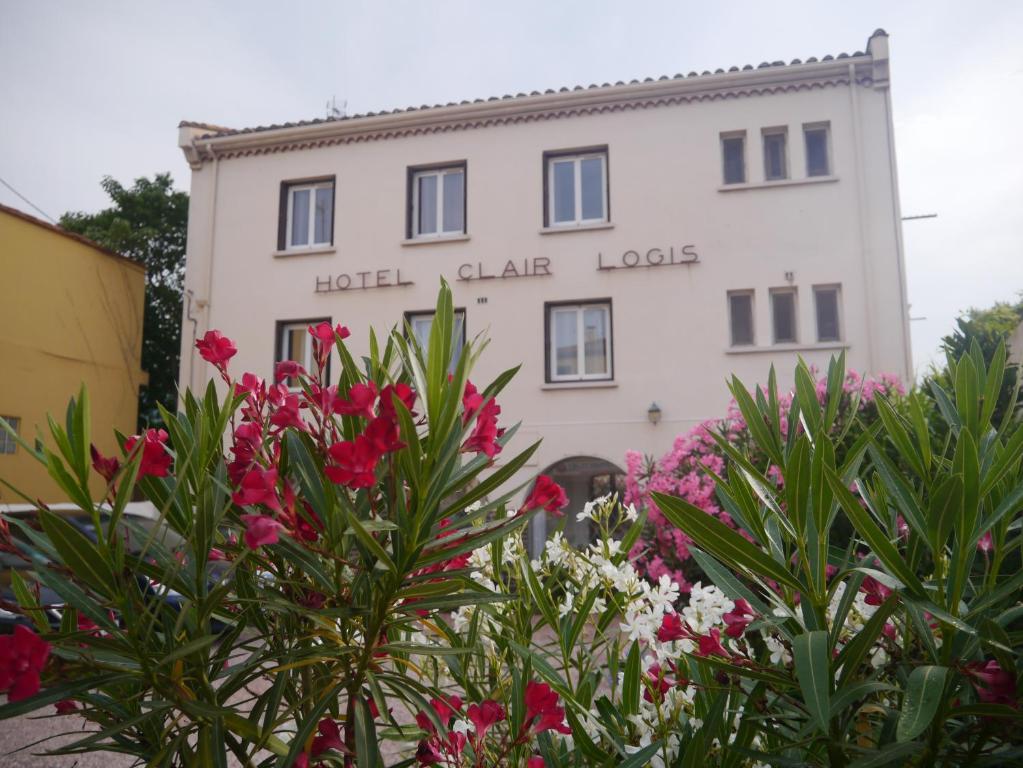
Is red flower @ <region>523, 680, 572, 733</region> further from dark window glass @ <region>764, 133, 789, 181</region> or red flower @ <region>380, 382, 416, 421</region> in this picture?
dark window glass @ <region>764, 133, 789, 181</region>

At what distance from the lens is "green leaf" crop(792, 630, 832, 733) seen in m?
0.84

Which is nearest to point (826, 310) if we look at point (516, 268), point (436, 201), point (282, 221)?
point (516, 268)

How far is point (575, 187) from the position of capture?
12750 millimetres

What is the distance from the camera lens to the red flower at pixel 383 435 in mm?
991

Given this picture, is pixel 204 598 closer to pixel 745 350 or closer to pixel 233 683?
pixel 233 683

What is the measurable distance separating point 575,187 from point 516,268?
177 centimetres

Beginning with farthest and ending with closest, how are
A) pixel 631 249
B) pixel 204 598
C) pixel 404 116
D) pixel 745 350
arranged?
pixel 404 116 < pixel 631 249 < pixel 745 350 < pixel 204 598

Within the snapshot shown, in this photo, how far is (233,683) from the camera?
1.12 m

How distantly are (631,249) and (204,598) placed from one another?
1160 cm

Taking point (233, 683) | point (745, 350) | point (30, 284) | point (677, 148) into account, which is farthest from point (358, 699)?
point (30, 284)

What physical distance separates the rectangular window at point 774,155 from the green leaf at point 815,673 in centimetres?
1222

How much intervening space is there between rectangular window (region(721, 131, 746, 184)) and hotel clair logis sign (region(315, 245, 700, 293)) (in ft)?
4.70

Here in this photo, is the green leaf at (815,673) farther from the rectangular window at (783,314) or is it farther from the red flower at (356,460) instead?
the rectangular window at (783,314)

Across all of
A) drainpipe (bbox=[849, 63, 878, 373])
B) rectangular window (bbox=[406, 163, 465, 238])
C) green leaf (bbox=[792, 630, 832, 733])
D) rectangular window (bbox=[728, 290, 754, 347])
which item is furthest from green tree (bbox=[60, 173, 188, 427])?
green leaf (bbox=[792, 630, 832, 733])
